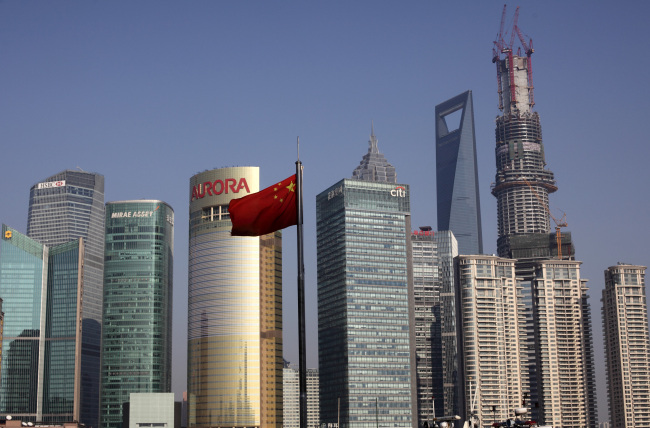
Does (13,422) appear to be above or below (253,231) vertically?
below

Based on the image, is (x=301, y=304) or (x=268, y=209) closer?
(x=301, y=304)

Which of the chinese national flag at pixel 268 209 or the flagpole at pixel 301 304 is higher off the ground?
the chinese national flag at pixel 268 209

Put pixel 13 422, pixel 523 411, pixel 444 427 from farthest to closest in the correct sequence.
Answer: pixel 13 422
pixel 444 427
pixel 523 411

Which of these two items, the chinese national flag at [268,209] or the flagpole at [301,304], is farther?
the chinese national flag at [268,209]

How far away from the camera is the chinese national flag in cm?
4284

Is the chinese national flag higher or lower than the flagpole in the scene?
higher

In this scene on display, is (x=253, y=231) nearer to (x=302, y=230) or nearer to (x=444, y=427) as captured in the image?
(x=302, y=230)

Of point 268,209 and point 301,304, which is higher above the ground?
point 268,209

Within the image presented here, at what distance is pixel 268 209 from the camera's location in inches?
1705

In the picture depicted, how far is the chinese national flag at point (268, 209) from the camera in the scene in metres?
42.8

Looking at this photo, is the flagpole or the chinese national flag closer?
the flagpole

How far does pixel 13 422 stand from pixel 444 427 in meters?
111

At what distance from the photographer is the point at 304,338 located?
39844mm

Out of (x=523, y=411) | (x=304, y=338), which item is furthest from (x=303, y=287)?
(x=523, y=411)
